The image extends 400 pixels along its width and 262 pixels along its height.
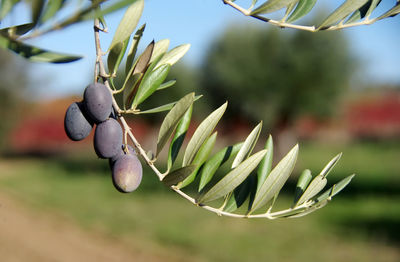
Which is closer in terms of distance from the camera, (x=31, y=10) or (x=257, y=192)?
(x=31, y=10)

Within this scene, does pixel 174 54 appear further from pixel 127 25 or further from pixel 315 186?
pixel 315 186

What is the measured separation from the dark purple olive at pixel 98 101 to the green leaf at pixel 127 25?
4cm

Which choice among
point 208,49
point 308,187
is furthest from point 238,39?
point 308,187

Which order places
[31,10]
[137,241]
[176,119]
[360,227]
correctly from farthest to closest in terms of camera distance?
[360,227] < [137,241] < [176,119] < [31,10]

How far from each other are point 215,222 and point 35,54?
6.89 metres

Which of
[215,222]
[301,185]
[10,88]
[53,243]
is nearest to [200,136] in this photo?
[301,185]

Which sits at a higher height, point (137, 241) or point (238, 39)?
point (238, 39)

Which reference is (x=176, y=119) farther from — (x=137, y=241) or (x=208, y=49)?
(x=208, y=49)

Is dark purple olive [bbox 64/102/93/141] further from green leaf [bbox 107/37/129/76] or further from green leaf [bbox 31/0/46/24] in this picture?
green leaf [bbox 31/0/46/24]

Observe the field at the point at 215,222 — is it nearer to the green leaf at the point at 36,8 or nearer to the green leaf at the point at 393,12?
the green leaf at the point at 393,12

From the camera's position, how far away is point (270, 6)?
0.40 meters

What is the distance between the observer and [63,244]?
6.07 meters

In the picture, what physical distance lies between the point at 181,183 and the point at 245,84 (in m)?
10.5

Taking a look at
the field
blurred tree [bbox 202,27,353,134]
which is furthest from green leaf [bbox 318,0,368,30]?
blurred tree [bbox 202,27,353,134]
